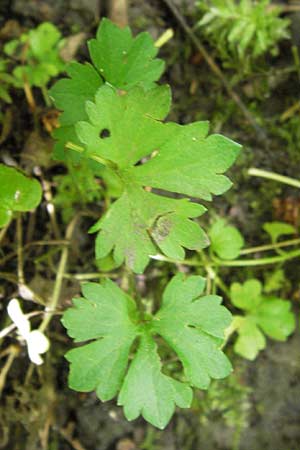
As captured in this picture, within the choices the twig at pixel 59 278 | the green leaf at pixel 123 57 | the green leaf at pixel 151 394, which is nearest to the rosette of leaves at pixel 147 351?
the green leaf at pixel 151 394

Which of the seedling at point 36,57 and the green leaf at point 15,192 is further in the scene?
the seedling at point 36,57

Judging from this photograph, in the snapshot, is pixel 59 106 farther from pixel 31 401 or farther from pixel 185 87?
pixel 31 401

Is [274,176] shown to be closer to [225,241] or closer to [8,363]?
[225,241]

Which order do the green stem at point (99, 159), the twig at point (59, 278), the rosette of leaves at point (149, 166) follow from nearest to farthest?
the rosette of leaves at point (149, 166) < the green stem at point (99, 159) < the twig at point (59, 278)

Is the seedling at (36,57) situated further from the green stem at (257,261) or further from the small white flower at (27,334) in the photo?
the green stem at (257,261)

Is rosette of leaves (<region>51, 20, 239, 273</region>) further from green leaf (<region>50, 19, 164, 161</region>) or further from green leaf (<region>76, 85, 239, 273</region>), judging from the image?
green leaf (<region>50, 19, 164, 161</region>)

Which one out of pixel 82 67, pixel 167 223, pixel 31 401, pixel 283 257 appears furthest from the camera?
pixel 283 257

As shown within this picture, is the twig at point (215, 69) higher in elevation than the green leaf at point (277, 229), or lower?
higher

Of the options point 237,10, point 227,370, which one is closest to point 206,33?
point 237,10
